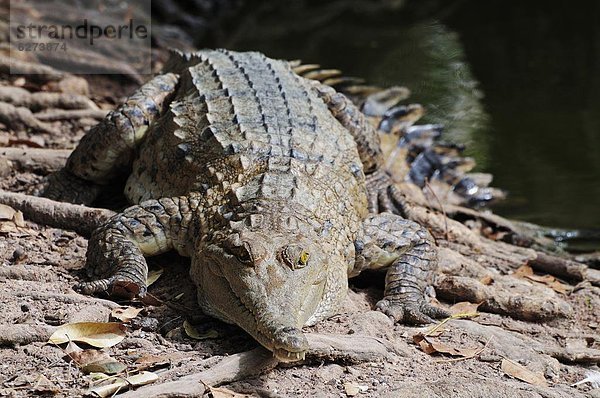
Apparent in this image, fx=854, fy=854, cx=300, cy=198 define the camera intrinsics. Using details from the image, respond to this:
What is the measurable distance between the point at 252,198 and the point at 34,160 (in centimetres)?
229

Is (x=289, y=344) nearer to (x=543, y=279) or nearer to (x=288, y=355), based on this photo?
(x=288, y=355)

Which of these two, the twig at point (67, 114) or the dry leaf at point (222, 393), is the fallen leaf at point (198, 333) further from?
the twig at point (67, 114)

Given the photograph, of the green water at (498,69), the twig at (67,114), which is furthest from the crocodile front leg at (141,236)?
the green water at (498,69)

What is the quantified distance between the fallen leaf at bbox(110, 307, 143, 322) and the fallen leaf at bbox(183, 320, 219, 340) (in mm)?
262

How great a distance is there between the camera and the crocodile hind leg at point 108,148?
547 cm

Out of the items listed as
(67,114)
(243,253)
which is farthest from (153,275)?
(67,114)

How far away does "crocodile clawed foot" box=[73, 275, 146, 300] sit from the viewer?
13.6 feet

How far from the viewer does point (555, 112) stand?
415 inches

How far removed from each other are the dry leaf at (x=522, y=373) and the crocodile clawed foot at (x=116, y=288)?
5.89 ft

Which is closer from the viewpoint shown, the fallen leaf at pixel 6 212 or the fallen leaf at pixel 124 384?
the fallen leaf at pixel 124 384

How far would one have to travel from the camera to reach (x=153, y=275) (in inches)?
179

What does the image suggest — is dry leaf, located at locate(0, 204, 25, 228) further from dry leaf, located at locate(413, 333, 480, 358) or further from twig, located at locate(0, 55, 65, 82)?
twig, located at locate(0, 55, 65, 82)

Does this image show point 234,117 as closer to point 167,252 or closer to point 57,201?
point 167,252

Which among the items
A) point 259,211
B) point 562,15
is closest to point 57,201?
point 259,211
